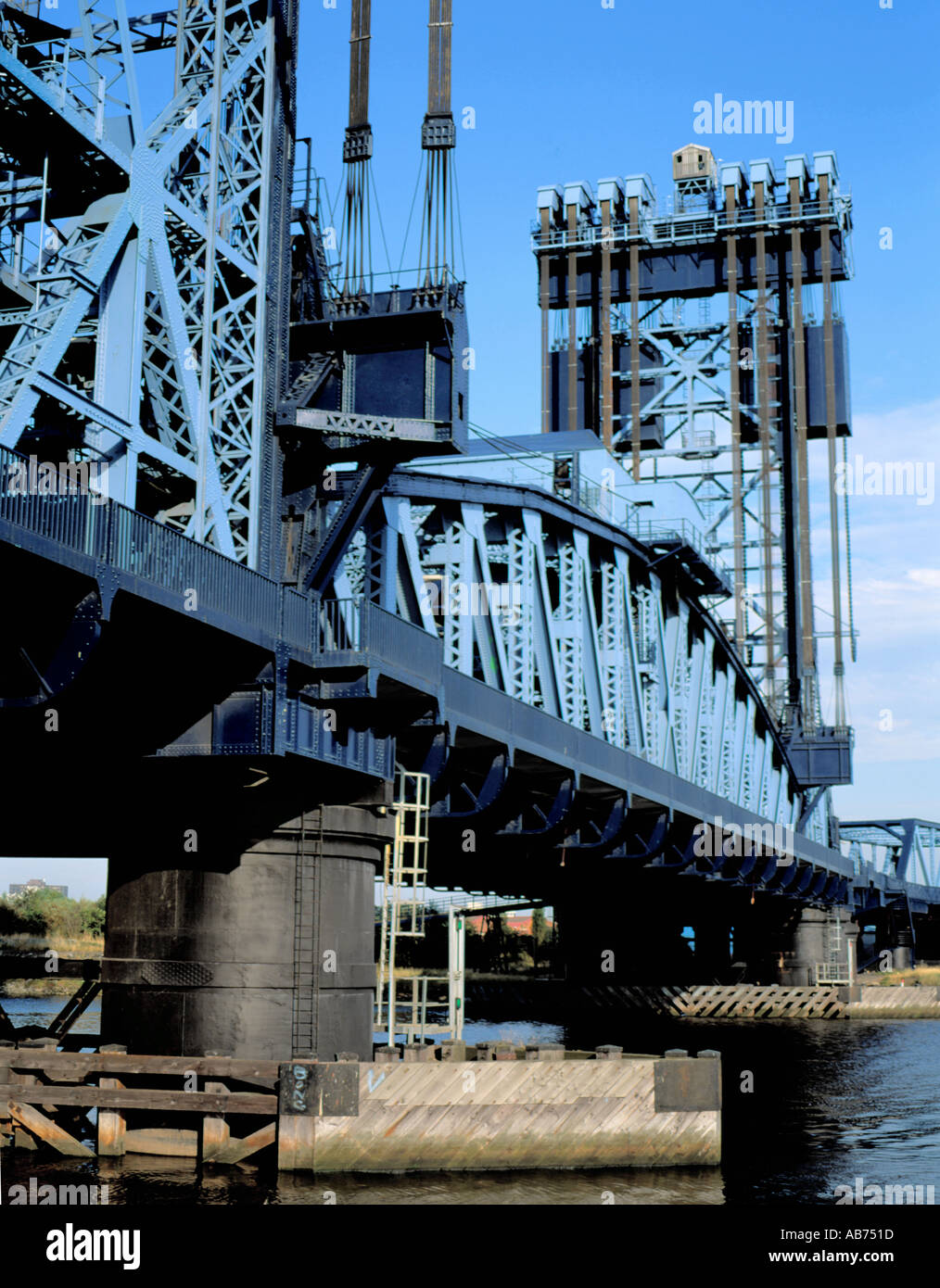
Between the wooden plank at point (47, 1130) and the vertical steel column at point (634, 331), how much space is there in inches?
3188

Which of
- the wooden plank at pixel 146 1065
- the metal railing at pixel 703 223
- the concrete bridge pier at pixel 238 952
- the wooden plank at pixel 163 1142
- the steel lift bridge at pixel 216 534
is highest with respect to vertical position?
the metal railing at pixel 703 223

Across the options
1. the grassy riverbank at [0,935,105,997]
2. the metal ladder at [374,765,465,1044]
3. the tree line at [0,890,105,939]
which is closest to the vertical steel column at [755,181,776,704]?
the grassy riverbank at [0,935,105,997]

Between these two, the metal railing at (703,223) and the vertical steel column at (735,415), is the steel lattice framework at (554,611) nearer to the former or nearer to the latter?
the vertical steel column at (735,415)

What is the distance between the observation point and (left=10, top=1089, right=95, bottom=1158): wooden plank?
2698 centimetres

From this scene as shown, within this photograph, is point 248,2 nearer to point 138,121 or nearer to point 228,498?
point 138,121

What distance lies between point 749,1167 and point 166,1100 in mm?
11643

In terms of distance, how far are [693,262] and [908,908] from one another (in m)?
53.6

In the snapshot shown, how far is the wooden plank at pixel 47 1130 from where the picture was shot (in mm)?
26984

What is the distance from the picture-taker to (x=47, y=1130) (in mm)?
27281

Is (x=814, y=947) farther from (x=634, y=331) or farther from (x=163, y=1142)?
(x=163, y=1142)

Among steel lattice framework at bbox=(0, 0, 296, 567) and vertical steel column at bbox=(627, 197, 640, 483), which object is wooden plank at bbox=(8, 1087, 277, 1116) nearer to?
steel lattice framework at bbox=(0, 0, 296, 567)

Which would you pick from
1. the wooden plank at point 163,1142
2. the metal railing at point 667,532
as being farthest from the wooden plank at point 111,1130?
the metal railing at point 667,532

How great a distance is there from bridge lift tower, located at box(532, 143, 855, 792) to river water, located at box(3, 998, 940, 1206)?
151ft
